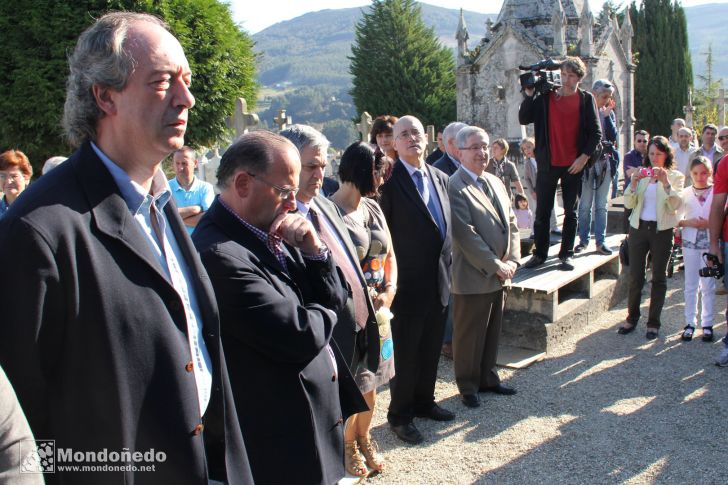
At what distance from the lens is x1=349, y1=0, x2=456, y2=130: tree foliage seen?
40.8 metres

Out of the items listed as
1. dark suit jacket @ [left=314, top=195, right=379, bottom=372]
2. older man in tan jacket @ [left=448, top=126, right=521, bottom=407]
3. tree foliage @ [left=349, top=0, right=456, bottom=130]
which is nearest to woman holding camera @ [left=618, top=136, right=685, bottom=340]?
older man in tan jacket @ [left=448, top=126, right=521, bottom=407]

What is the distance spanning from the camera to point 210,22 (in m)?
13.2

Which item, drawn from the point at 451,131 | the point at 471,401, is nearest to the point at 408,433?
the point at 471,401

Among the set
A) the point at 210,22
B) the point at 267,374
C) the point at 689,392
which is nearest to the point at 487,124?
the point at 210,22

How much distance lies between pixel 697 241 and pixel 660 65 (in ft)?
110

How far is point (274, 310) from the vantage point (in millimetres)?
2490

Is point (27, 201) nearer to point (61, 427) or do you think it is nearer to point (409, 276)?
point (61, 427)

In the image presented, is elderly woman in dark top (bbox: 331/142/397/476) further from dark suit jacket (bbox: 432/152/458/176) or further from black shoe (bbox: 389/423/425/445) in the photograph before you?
dark suit jacket (bbox: 432/152/458/176)

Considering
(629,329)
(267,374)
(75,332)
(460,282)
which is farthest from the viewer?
(629,329)

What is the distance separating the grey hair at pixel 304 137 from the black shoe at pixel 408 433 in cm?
250

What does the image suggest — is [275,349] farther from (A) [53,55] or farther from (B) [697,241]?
(A) [53,55]

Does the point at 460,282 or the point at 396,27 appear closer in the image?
the point at 460,282

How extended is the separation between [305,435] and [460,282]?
3.31 m

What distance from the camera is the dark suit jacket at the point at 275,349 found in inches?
98.3
